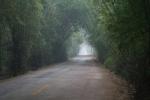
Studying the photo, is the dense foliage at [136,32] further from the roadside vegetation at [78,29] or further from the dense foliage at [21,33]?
the dense foliage at [21,33]

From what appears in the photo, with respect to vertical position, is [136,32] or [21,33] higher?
[21,33]

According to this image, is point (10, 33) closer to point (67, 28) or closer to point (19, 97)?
point (19, 97)

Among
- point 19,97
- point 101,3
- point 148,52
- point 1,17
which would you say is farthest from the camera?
point 1,17

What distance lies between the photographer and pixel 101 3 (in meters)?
15.2

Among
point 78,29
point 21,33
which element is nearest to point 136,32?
point 21,33

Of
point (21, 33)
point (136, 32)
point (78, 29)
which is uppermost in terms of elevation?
point (78, 29)

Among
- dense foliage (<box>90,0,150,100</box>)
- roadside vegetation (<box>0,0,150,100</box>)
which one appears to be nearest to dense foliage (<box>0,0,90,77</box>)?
roadside vegetation (<box>0,0,150,100</box>)

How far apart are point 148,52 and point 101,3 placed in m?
4.42

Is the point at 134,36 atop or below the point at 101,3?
below

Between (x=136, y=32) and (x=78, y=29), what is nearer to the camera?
(x=136, y=32)

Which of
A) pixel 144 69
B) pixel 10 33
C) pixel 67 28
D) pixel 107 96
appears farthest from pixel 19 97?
pixel 67 28

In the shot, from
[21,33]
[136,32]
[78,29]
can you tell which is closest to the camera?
[136,32]

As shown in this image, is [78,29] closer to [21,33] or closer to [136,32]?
[21,33]

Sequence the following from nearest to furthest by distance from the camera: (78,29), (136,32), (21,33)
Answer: (136,32) → (21,33) → (78,29)
